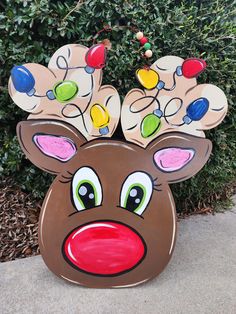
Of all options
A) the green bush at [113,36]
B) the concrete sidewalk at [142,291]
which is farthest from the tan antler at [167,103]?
the concrete sidewalk at [142,291]

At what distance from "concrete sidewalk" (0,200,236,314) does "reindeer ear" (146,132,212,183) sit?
0.68m

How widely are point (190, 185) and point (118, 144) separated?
126 centimetres

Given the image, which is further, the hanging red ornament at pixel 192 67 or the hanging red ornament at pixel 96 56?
the hanging red ornament at pixel 192 67

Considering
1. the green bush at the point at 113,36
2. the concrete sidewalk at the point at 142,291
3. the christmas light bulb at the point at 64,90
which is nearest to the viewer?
the concrete sidewalk at the point at 142,291

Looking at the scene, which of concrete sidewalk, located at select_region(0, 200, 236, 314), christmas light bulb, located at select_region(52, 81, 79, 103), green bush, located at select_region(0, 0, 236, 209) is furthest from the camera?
green bush, located at select_region(0, 0, 236, 209)

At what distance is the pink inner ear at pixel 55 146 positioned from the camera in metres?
2.27

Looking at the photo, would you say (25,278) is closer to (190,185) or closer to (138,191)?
(138,191)

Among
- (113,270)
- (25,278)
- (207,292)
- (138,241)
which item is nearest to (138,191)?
(138,241)

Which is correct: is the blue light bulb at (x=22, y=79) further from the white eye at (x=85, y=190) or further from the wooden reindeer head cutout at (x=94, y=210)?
the white eye at (x=85, y=190)

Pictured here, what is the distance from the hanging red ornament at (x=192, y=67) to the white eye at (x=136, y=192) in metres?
0.70

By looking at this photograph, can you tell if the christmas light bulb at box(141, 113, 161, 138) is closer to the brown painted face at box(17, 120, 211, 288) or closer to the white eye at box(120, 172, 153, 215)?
the brown painted face at box(17, 120, 211, 288)

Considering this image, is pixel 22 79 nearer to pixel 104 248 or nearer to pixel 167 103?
pixel 167 103

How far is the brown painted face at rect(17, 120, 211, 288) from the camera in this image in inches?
Answer: 88.5

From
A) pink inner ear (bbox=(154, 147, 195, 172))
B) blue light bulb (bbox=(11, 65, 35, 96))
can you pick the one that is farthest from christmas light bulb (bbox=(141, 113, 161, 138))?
blue light bulb (bbox=(11, 65, 35, 96))
